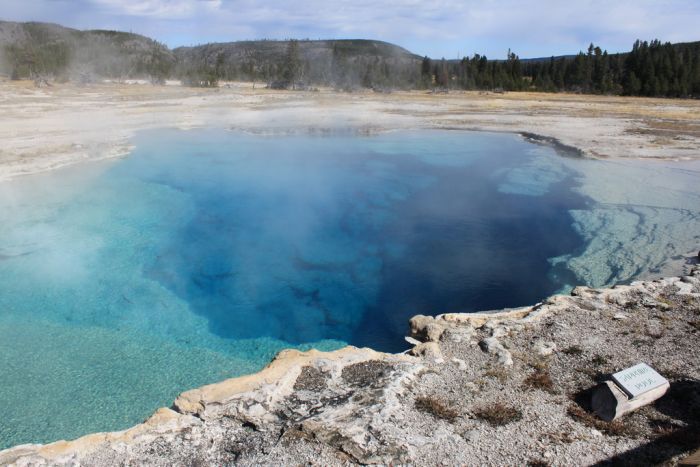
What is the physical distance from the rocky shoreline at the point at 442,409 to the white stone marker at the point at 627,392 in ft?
0.27

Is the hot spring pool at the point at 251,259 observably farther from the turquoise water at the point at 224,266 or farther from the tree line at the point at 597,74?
the tree line at the point at 597,74

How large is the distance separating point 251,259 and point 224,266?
1.58ft

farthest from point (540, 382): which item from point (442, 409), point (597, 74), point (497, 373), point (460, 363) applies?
point (597, 74)

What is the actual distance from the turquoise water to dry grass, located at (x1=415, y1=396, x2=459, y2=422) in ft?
6.37

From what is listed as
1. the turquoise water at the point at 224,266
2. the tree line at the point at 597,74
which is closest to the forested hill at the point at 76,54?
the tree line at the point at 597,74

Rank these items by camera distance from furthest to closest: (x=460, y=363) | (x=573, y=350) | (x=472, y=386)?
(x=573, y=350)
(x=460, y=363)
(x=472, y=386)

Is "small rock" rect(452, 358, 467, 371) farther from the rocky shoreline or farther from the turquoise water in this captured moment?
the turquoise water

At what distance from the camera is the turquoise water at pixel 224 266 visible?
18.1 feet

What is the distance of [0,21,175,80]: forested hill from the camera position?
51.0 m

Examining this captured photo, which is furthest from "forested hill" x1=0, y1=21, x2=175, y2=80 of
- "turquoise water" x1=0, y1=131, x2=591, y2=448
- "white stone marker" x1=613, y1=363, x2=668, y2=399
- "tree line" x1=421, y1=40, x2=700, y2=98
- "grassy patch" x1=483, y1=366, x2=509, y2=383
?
"white stone marker" x1=613, y1=363, x2=668, y2=399

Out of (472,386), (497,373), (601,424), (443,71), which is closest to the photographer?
(601,424)

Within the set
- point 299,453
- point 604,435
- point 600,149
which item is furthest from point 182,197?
point 600,149

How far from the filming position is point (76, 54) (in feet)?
216

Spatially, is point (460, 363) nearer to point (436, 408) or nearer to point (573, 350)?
point (436, 408)
